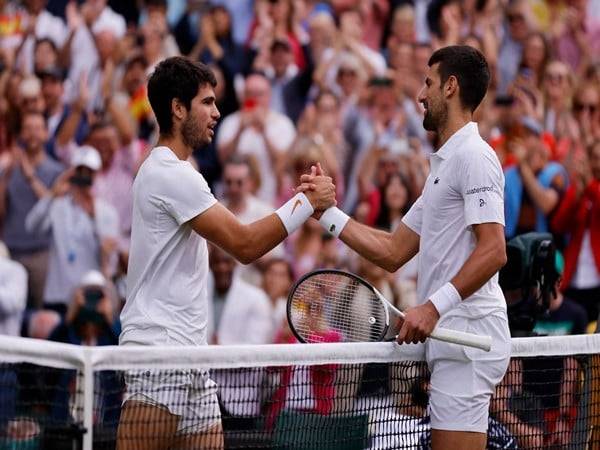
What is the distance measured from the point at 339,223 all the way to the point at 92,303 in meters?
4.94

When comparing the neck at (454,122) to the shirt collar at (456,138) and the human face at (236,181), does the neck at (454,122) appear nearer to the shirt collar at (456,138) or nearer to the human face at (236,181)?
the shirt collar at (456,138)

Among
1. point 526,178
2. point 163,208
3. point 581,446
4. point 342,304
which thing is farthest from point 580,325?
point 163,208

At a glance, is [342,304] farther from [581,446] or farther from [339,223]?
[581,446]

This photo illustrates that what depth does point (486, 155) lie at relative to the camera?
20.5 feet

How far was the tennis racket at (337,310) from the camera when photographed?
21.3ft

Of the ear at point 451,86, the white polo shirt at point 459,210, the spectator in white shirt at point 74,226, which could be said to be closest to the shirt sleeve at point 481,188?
the white polo shirt at point 459,210

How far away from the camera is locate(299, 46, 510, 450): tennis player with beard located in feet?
20.1

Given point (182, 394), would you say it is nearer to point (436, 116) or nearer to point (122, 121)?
point (436, 116)

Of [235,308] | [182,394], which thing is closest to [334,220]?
[182,394]

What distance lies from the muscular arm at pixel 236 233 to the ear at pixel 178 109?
431 mm

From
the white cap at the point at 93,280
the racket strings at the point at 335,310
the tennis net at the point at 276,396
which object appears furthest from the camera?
the white cap at the point at 93,280

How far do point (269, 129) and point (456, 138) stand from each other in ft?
22.9

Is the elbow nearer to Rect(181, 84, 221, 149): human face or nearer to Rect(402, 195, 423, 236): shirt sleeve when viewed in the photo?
Rect(402, 195, 423, 236): shirt sleeve

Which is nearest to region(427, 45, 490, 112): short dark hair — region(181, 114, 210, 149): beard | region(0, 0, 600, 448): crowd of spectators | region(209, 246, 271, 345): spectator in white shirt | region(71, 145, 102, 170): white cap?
region(181, 114, 210, 149): beard
